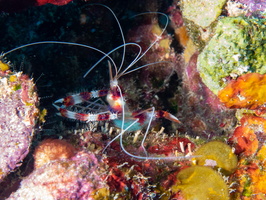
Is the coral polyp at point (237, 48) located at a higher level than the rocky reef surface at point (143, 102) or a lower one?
higher

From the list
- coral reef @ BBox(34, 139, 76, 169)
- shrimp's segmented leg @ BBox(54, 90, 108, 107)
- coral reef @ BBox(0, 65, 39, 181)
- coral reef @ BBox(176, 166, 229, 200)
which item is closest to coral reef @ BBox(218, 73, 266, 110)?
coral reef @ BBox(176, 166, 229, 200)

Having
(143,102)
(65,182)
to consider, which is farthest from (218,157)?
(143,102)

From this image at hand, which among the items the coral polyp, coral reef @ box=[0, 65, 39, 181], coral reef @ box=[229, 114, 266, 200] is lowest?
coral reef @ box=[229, 114, 266, 200]

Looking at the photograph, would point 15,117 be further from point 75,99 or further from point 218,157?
point 218,157

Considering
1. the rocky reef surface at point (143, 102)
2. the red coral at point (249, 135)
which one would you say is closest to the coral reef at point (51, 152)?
the rocky reef surface at point (143, 102)

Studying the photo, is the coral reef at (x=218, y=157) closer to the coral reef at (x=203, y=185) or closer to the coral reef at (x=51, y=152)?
the coral reef at (x=203, y=185)

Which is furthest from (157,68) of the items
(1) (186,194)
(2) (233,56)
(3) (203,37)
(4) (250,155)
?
(1) (186,194)

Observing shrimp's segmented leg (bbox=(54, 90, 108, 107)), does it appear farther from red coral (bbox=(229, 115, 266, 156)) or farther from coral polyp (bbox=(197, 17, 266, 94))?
red coral (bbox=(229, 115, 266, 156))

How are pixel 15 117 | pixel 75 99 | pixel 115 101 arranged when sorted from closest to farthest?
pixel 15 117 < pixel 75 99 < pixel 115 101
